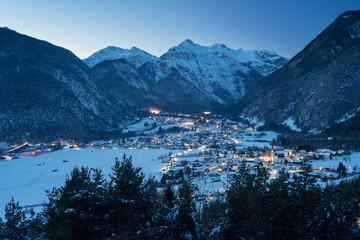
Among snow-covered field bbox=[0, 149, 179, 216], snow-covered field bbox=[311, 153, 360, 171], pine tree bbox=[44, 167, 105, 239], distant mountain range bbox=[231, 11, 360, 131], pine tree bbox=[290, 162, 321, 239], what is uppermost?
distant mountain range bbox=[231, 11, 360, 131]

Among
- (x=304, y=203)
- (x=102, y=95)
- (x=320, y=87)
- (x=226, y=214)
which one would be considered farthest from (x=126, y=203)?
(x=102, y=95)

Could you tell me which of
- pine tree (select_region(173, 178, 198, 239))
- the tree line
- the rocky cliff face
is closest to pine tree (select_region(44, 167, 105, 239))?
the tree line

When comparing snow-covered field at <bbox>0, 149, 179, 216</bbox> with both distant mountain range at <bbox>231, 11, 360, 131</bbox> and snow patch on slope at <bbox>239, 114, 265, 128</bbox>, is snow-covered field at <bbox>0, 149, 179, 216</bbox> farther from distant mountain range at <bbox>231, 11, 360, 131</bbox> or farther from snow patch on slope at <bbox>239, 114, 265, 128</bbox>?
snow patch on slope at <bbox>239, 114, 265, 128</bbox>

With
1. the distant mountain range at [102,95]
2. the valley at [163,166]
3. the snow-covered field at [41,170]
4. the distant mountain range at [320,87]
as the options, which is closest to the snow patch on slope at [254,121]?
the distant mountain range at [320,87]

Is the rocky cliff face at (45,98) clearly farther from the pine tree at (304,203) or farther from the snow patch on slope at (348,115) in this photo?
the snow patch on slope at (348,115)

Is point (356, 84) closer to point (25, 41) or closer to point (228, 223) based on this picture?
point (228, 223)

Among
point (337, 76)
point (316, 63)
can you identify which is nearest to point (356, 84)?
point (337, 76)
